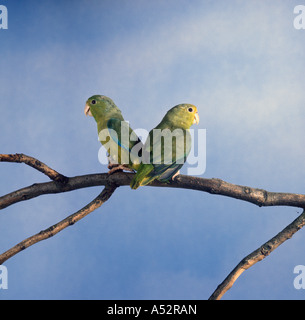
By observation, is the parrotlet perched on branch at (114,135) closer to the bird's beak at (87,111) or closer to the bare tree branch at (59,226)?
the bird's beak at (87,111)

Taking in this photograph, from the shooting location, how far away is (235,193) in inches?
57.7

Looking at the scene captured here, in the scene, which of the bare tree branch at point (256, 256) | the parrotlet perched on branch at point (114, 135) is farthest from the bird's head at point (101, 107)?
the bare tree branch at point (256, 256)

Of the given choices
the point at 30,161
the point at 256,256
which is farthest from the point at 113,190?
the point at 256,256

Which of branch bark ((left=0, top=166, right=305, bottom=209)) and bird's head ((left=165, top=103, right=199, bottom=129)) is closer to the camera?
branch bark ((left=0, top=166, right=305, bottom=209))

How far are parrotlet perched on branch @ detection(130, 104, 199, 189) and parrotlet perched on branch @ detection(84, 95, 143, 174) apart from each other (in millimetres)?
49

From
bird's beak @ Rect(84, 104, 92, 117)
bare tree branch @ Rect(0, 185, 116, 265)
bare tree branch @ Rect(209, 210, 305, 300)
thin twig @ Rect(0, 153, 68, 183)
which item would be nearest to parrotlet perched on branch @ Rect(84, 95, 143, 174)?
bird's beak @ Rect(84, 104, 92, 117)

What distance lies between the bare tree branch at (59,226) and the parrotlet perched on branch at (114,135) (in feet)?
0.33

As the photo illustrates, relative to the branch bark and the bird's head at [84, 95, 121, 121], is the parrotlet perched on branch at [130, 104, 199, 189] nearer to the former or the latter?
the branch bark

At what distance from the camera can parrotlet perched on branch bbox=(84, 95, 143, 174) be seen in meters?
1.45

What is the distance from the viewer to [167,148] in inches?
56.2

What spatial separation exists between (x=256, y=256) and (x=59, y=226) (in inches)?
28.4
